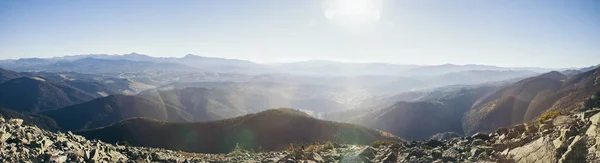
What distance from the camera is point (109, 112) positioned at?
6378 inches

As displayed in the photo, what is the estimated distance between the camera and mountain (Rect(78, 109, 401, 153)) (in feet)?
216

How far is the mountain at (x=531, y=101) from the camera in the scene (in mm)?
109500

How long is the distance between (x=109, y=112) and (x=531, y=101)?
19333 cm

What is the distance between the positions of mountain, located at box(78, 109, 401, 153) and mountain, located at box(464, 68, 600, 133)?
72.3 meters

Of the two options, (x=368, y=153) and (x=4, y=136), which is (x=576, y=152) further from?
(x=4, y=136)

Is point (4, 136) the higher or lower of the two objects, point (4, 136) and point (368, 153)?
the higher

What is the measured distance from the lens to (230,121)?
7612 centimetres

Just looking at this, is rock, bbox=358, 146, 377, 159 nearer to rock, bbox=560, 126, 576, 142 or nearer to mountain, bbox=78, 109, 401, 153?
rock, bbox=560, 126, 576, 142

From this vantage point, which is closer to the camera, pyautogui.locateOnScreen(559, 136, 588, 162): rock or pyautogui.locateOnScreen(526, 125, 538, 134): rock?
pyautogui.locateOnScreen(559, 136, 588, 162): rock

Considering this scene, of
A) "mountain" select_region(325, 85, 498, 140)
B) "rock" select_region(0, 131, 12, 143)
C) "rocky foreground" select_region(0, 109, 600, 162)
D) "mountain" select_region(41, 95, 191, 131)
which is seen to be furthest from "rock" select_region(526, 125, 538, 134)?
"mountain" select_region(41, 95, 191, 131)

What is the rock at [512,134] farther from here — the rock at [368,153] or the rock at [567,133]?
the rock at [368,153]

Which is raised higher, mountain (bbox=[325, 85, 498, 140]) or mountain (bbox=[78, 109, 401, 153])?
mountain (bbox=[78, 109, 401, 153])

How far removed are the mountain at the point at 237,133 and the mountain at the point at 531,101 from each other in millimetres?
72340

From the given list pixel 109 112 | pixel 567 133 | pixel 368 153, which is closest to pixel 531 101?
pixel 368 153
